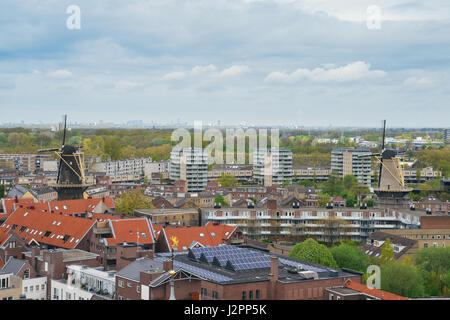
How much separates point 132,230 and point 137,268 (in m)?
11.3

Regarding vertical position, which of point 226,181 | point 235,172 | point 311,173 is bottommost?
point 226,181

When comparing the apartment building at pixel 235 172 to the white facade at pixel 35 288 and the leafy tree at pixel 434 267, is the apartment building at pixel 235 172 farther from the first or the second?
the white facade at pixel 35 288

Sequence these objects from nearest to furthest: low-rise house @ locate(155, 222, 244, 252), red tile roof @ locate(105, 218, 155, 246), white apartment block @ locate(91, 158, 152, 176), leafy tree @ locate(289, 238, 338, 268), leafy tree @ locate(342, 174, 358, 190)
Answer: leafy tree @ locate(289, 238, 338, 268)
low-rise house @ locate(155, 222, 244, 252)
red tile roof @ locate(105, 218, 155, 246)
leafy tree @ locate(342, 174, 358, 190)
white apartment block @ locate(91, 158, 152, 176)

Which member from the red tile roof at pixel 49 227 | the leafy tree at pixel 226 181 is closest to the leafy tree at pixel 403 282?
the red tile roof at pixel 49 227

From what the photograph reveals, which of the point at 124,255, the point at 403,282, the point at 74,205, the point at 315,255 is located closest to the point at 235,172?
the point at 74,205

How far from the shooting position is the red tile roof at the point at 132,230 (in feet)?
107

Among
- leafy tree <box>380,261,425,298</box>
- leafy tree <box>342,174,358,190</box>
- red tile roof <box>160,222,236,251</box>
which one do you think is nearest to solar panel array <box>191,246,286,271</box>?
leafy tree <box>380,261,425,298</box>

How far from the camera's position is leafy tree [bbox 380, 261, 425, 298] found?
26141 mm

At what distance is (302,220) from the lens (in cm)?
4522

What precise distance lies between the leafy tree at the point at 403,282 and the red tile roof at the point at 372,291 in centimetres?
302

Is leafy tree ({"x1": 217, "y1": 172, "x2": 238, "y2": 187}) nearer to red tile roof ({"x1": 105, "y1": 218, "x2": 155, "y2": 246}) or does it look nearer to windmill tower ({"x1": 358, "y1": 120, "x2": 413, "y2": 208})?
windmill tower ({"x1": 358, "y1": 120, "x2": 413, "y2": 208})

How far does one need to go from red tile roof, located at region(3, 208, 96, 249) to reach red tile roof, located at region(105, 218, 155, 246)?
5.14 feet

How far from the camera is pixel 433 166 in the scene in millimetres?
99875

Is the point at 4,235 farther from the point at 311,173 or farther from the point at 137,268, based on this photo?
the point at 311,173
